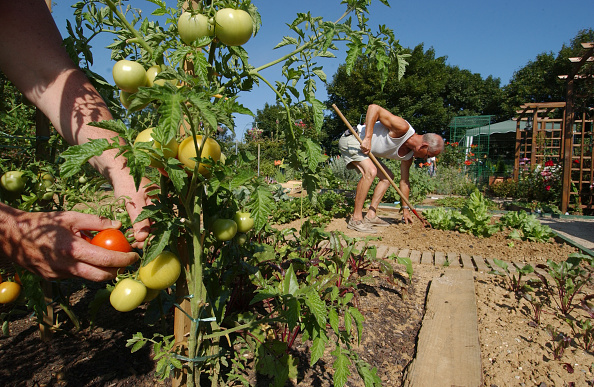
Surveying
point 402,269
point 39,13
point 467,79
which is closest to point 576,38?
point 467,79

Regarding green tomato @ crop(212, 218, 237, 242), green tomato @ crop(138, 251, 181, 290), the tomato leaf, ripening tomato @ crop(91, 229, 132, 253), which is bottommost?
green tomato @ crop(138, 251, 181, 290)

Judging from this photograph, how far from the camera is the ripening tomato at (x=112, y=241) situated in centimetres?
103

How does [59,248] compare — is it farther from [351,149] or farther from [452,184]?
[452,184]

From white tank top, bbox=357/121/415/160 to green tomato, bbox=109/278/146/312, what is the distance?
4.82m

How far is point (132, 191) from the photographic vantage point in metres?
1.15

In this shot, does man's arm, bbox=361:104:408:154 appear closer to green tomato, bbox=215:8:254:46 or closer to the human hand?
green tomato, bbox=215:8:254:46

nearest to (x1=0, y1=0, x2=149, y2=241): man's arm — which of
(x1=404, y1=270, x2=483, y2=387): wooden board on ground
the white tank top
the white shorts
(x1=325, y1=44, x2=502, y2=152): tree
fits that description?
(x1=404, y1=270, x2=483, y2=387): wooden board on ground

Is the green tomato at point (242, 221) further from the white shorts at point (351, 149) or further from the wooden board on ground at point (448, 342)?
the white shorts at point (351, 149)

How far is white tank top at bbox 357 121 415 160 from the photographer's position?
5.25 metres

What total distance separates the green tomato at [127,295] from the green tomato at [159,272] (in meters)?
0.02

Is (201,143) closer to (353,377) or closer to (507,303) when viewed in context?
(353,377)

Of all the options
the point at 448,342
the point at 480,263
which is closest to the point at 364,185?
the point at 480,263

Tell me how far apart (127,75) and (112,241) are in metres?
0.50

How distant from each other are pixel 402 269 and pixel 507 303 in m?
0.86
